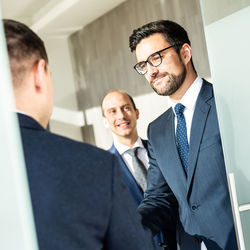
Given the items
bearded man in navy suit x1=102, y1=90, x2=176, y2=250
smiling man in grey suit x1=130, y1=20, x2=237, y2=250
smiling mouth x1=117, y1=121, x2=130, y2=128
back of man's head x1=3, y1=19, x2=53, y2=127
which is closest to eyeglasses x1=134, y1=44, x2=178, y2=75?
smiling man in grey suit x1=130, y1=20, x2=237, y2=250

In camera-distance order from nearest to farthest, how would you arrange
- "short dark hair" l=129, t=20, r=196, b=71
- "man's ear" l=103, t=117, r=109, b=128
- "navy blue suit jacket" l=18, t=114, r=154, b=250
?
"navy blue suit jacket" l=18, t=114, r=154, b=250
"man's ear" l=103, t=117, r=109, b=128
"short dark hair" l=129, t=20, r=196, b=71

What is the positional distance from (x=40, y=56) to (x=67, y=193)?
44 cm

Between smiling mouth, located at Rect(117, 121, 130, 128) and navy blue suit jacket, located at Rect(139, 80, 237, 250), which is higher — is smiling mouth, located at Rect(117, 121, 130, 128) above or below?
above

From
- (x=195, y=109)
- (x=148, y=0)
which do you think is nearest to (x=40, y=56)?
(x=148, y=0)

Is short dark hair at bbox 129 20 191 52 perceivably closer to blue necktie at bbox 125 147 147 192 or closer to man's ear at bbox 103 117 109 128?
man's ear at bbox 103 117 109 128

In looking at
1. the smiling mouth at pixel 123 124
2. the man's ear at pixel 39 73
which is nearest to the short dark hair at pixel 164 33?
the smiling mouth at pixel 123 124

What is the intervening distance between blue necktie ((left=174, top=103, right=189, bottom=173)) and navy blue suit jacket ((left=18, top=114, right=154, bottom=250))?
79 cm

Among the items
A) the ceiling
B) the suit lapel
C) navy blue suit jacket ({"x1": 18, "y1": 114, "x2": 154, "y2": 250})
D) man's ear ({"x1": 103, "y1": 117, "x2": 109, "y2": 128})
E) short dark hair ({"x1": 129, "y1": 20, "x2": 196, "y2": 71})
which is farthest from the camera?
the suit lapel

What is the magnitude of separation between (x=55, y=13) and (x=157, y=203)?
956mm

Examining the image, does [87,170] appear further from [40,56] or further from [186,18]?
[186,18]

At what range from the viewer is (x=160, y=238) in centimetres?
189

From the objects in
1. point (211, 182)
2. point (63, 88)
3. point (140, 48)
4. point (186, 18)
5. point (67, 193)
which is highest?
point (186, 18)

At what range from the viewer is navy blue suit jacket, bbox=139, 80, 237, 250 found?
6.46 feet

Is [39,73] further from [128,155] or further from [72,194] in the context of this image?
[128,155]
